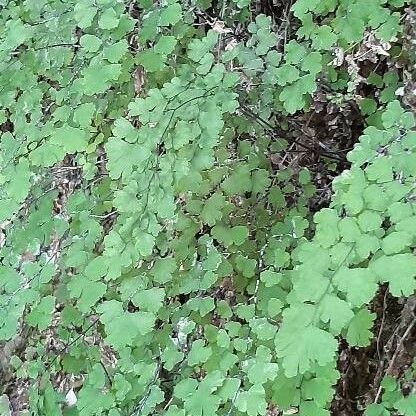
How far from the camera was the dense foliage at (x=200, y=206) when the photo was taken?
107cm

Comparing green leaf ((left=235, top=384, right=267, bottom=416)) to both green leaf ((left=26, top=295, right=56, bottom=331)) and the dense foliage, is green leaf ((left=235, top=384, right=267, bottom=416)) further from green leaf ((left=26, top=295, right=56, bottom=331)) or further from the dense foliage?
green leaf ((left=26, top=295, right=56, bottom=331))

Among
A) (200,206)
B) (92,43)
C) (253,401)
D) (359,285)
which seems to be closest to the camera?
(359,285)

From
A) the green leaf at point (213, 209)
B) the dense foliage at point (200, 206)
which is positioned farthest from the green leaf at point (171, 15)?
the green leaf at point (213, 209)

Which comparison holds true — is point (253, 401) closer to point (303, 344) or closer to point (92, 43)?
point (303, 344)

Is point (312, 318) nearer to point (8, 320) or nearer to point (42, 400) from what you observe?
point (8, 320)

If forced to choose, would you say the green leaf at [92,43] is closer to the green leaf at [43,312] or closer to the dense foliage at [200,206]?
the dense foliage at [200,206]

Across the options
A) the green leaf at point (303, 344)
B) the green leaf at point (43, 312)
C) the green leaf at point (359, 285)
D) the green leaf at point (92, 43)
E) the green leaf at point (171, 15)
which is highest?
the green leaf at point (92, 43)

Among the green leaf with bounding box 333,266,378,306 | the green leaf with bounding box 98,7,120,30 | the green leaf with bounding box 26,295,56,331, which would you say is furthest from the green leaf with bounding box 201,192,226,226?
the green leaf with bounding box 333,266,378,306

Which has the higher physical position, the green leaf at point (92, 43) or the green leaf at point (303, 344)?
the green leaf at point (92, 43)

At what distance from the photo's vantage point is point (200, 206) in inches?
64.9

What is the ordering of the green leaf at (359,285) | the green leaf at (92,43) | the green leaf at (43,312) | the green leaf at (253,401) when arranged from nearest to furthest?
1. the green leaf at (359,285)
2. the green leaf at (253,401)
3. the green leaf at (92,43)
4. the green leaf at (43,312)

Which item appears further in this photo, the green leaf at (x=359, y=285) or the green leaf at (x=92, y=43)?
the green leaf at (x=92, y=43)

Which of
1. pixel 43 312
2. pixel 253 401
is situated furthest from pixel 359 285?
pixel 43 312

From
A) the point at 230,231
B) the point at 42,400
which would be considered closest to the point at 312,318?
the point at 230,231
